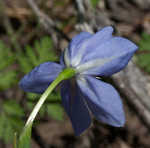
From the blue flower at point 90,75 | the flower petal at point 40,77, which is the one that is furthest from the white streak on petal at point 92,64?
the flower petal at point 40,77

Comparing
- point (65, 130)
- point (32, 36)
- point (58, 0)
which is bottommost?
point (65, 130)

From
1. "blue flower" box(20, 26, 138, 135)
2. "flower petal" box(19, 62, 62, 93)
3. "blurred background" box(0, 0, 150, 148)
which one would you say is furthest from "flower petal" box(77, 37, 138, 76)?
"blurred background" box(0, 0, 150, 148)

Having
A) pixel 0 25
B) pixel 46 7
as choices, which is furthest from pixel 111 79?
pixel 0 25

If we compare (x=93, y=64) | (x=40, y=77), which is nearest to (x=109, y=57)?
(x=93, y=64)

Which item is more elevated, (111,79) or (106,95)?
(106,95)

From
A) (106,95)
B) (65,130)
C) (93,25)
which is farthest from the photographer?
(65,130)

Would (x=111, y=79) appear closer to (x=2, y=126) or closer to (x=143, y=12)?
(x=2, y=126)

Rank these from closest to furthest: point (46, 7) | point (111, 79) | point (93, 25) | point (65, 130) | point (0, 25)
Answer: point (111, 79) → point (93, 25) → point (65, 130) → point (46, 7) → point (0, 25)
